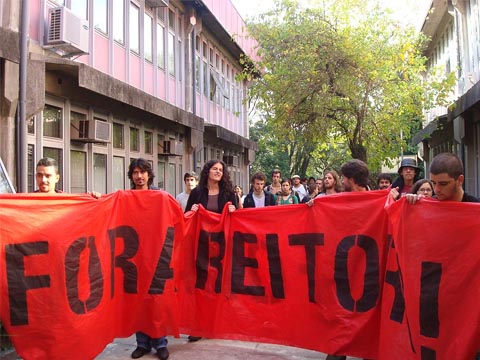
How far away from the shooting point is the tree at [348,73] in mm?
13914

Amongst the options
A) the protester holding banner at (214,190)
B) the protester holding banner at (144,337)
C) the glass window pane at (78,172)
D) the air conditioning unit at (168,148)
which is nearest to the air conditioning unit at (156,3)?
the air conditioning unit at (168,148)

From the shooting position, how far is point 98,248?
4746 millimetres

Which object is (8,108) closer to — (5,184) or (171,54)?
(5,184)

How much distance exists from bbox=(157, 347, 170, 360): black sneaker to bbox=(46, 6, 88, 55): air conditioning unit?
6163mm

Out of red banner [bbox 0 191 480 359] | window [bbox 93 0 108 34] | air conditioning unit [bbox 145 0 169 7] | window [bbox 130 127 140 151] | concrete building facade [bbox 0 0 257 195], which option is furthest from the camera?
air conditioning unit [bbox 145 0 169 7]

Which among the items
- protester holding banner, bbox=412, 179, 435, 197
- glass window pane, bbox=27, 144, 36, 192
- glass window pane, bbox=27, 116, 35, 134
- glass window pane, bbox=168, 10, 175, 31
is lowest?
protester holding banner, bbox=412, 179, 435, 197

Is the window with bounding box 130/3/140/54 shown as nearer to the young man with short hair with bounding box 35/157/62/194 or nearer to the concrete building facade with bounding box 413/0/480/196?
the concrete building facade with bounding box 413/0/480/196

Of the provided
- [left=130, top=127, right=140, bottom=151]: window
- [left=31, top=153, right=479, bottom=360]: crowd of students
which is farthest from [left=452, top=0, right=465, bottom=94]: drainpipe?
[left=31, top=153, right=479, bottom=360]: crowd of students

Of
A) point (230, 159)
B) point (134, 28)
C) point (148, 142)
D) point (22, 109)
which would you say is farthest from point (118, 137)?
point (230, 159)

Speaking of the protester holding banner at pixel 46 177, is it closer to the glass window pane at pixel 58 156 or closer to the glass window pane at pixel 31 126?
the glass window pane at pixel 31 126

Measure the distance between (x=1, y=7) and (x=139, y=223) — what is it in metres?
5.00

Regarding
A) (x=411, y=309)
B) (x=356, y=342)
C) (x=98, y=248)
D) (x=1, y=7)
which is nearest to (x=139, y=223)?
(x=98, y=248)

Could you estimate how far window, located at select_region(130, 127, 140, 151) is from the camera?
13.6m

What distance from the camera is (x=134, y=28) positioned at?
13805 millimetres
